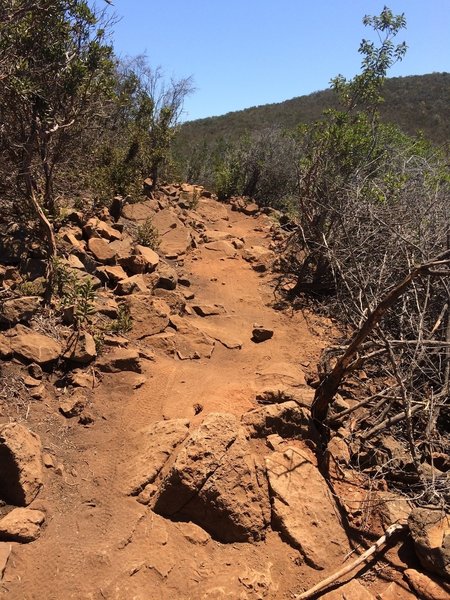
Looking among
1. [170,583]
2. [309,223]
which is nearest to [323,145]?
[309,223]

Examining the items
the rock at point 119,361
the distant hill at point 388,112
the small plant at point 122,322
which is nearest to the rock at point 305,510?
the rock at point 119,361

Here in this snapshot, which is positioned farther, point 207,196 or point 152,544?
point 207,196

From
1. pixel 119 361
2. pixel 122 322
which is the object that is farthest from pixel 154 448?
pixel 122 322

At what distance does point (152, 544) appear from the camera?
3072mm

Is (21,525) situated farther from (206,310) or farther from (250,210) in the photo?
(250,210)

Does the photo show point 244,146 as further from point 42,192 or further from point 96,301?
point 96,301

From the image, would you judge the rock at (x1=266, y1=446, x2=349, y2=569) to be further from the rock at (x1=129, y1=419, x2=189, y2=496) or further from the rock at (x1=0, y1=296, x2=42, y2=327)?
the rock at (x1=0, y1=296, x2=42, y2=327)

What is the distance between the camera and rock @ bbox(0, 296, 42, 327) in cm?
463

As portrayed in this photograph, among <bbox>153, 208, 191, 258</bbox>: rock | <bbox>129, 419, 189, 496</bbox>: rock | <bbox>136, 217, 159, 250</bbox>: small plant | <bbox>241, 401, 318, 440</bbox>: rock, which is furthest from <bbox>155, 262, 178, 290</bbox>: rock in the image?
<bbox>241, 401, 318, 440</bbox>: rock

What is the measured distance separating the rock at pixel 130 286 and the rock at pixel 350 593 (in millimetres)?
4393

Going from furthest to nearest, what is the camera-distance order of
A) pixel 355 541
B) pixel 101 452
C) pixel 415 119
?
pixel 415 119, pixel 101 452, pixel 355 541

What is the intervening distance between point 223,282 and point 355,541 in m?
5.84

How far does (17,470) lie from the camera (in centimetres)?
319

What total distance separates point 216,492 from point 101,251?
15.2 feet
